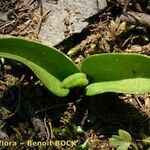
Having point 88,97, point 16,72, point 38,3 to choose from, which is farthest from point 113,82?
point 38,3

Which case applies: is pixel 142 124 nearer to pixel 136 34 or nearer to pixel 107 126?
pixel 107 126

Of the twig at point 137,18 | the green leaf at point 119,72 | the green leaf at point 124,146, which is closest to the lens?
the green leaf at point 119,72

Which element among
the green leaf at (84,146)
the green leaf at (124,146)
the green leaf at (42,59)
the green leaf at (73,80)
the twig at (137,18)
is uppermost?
the twig at (137,18)

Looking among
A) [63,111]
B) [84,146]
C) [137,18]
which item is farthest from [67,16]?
[84,146]

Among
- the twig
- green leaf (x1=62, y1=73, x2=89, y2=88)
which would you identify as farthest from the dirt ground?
green leaf (x1=62, y1=73, x2=89, y2=88)

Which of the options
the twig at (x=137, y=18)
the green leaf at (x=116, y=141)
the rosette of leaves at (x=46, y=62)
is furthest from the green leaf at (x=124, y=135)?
the twig at (x=137, y=18)

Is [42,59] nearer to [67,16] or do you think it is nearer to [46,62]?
[46,62]

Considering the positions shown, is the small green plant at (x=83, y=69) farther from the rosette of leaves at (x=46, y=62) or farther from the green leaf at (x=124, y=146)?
the green leaf at (x=124, y=146)

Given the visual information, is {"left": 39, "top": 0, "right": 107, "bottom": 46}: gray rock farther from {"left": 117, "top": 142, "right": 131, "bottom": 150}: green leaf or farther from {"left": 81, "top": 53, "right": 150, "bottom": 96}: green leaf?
{"left": 117, "top": 142, "right": 131, "bottom": 150}: green leaf
